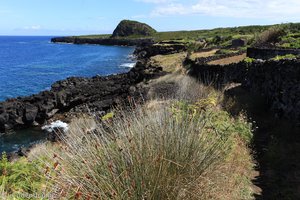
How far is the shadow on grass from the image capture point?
7.94 metres

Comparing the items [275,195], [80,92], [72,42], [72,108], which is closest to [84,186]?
[275,195]

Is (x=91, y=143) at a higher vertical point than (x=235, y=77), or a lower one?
higher

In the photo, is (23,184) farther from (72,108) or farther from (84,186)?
(72,108)

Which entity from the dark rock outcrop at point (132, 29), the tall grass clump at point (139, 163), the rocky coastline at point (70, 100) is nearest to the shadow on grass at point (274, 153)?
the tall grass clump at point (139, 163)

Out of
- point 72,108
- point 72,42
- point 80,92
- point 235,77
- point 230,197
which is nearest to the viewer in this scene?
point 230,197

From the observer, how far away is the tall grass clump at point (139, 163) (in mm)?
4617

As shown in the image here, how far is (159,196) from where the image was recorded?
4859 millimetres

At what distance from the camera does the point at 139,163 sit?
4836 millimetres

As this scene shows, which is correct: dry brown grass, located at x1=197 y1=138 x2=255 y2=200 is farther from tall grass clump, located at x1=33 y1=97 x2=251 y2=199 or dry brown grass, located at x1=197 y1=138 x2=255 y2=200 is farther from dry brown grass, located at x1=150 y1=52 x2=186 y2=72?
dry brown grass, located at x1=150 y1=52 x2=186 y2=72

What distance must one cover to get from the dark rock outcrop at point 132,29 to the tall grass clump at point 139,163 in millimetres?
185211

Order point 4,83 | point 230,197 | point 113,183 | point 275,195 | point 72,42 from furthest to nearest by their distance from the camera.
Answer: point 72,42, point 4,83, point 275,195, point 230,197, point 113,183

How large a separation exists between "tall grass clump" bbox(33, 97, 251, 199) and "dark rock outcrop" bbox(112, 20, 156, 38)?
7292 inches

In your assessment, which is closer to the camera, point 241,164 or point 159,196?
point 159,196

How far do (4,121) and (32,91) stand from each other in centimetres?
1828
